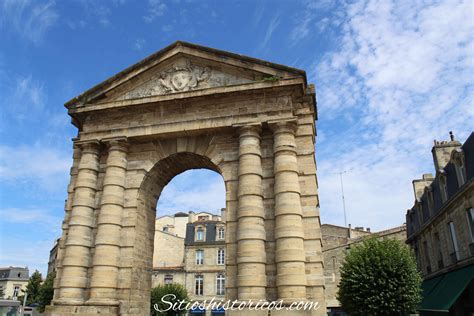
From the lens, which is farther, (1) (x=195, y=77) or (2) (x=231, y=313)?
(1) (x=195, y=77)

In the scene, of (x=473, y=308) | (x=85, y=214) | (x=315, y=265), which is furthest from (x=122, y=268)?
(x=473, y=308)

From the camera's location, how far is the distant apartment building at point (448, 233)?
1550 centimetres

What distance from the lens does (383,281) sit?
14.9 m

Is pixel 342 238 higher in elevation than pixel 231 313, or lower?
higher

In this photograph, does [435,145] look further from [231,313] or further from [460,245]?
[231,313]

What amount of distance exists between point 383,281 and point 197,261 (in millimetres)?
22089

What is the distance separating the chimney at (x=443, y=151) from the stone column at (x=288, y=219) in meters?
12.6

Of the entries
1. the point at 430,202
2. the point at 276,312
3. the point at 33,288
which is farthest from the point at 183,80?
the point at 33,288

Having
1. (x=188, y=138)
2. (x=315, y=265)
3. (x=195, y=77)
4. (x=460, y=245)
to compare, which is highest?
(x=195, y=77)

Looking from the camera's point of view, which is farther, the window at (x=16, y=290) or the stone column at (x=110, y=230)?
the window at (x=16, y=290)

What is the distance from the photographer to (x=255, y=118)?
13.6 meters

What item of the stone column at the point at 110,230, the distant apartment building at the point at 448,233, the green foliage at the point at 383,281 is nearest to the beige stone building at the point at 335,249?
the distant apartment building at the point at 448,233

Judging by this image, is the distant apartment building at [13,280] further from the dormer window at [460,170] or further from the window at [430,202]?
the dormer window at [460,170]

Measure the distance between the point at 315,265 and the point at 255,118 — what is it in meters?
5.07
